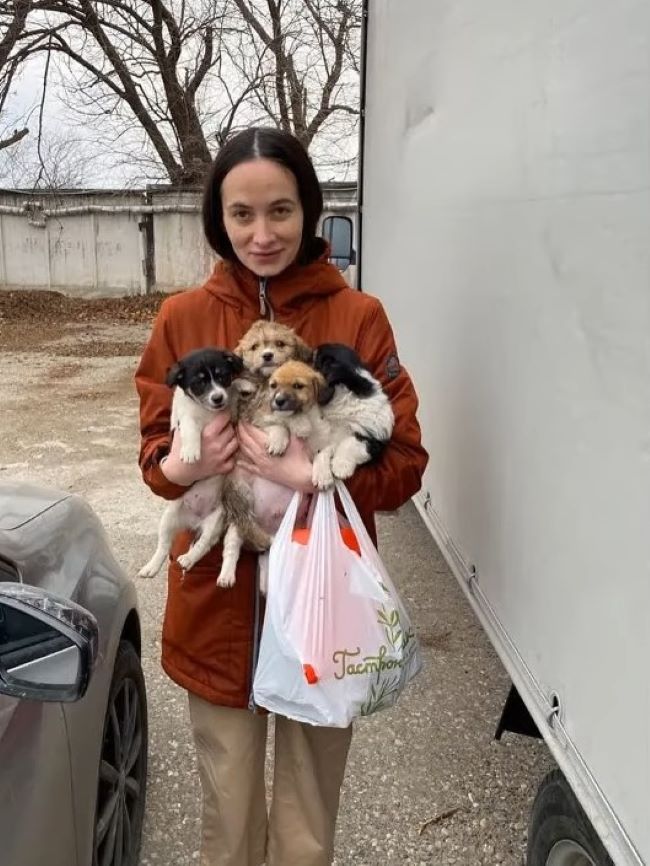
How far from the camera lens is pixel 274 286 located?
2.24m

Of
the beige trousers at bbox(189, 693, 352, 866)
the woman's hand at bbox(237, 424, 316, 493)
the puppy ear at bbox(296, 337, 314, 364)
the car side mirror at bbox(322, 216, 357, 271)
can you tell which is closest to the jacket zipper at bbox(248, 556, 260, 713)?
the beige trousers at bbox(189, 693, 352, 866)

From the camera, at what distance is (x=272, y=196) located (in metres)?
2.11

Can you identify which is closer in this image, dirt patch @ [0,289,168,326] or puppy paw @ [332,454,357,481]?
puppy paw @ [332,454,357,481]

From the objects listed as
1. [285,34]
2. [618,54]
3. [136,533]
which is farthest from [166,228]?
[618,54]

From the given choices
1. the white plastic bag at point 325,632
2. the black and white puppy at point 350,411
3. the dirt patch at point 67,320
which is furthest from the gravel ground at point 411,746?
the dirt patch at point 67,320

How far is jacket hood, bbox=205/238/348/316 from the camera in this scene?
7.32 ft

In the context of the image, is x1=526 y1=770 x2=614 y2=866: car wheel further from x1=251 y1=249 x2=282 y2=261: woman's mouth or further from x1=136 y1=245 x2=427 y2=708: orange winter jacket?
x1=251 y1=249 x2=282 y2=261: woman's mouth

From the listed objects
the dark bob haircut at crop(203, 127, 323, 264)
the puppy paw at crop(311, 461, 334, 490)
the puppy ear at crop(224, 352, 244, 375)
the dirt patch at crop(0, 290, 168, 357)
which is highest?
the dark bob haircut at crop(203, 127, 323, 264)

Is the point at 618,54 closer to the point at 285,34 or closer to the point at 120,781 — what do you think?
the point at 120,781

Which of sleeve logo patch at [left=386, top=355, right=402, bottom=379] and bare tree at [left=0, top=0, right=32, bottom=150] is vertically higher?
bare tree at [left=0, top=0, right=32, bottom=150]

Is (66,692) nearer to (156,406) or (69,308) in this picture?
(156,406)

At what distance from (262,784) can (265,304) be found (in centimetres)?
157

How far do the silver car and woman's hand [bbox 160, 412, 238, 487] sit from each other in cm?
44

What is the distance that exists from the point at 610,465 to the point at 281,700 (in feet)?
3.57
